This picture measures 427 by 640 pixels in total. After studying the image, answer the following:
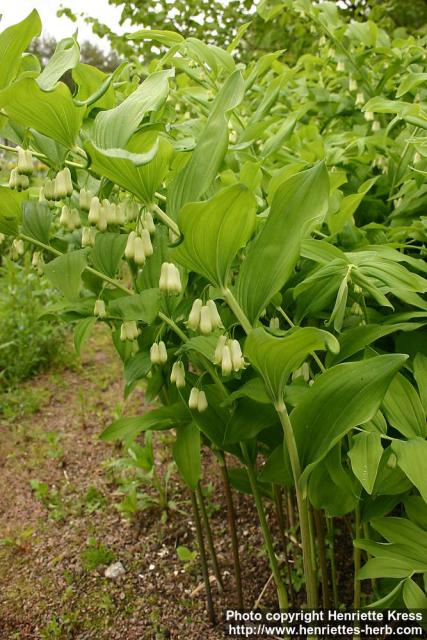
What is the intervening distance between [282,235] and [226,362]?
271 mm

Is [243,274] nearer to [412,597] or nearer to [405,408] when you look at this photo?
[405,408]

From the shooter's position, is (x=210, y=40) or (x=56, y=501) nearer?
(x=56, y=501)

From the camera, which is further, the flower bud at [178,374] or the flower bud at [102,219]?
the flower bud at [178,374]

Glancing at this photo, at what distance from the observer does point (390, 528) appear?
135 cm

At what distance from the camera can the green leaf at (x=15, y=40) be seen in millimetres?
985

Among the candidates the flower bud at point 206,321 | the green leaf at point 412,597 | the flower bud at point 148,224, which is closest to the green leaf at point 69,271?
the flower bud at point 148,224

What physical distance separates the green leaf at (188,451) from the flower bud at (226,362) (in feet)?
1.99

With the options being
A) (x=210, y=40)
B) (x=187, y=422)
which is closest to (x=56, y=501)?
(x=187, y=422)

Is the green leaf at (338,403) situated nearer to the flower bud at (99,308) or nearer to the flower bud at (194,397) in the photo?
the flower bud at (194,397)

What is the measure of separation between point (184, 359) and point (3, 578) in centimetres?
153

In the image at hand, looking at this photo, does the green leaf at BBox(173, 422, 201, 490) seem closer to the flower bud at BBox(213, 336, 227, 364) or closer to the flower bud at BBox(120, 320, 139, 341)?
the flower bud at BBox(120, 320, 139, 341)

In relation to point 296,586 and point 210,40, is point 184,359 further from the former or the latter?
point 210,40

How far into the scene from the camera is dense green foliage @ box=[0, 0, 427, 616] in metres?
1.02

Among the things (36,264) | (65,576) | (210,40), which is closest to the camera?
(36,264)
